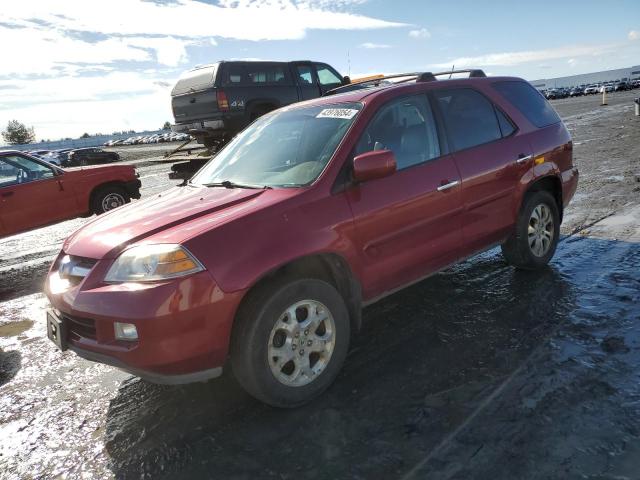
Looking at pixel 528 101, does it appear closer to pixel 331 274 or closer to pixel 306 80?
pixel 331 274

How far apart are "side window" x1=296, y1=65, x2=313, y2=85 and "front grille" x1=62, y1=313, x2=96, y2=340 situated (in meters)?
10.6

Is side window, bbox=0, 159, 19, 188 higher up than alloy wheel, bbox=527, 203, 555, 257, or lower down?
higher up

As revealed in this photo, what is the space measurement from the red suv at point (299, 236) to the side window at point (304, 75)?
8.67m

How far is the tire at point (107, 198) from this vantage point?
9195 millimetres

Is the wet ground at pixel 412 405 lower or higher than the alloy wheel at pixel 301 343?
lower

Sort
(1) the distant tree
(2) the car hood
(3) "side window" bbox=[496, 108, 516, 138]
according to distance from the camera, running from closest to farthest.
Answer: (2) the car hood
(3) "side window" bbox=[496, 108, 516, 138]
(1) the distant tree

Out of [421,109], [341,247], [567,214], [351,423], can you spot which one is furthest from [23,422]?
[567,214]

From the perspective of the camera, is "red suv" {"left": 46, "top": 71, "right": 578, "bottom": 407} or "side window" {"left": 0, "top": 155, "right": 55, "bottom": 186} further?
"side window" {"left": 0, "top": 155, "right": 55, "bottom": 186}

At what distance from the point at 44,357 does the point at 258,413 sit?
2153 millimetres

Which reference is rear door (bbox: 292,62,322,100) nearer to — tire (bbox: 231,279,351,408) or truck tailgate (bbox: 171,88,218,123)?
truck tailgate (bbox: 171,88,218,123)

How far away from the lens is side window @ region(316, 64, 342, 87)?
13078 mm

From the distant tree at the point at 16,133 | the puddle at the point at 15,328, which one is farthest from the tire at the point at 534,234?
the distant tree at the point at 16,133

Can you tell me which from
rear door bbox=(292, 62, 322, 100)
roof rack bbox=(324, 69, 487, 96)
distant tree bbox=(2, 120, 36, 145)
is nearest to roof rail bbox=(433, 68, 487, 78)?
roof rack bbox=(324, 69, 487, 96)

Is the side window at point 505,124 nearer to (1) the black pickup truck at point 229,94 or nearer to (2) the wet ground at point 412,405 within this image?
(2) the wet ground at point 412,405
